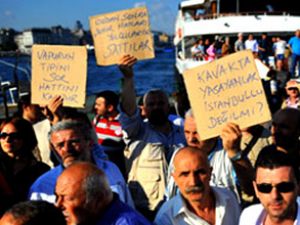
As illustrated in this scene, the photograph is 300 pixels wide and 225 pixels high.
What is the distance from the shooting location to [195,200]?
2.96 m

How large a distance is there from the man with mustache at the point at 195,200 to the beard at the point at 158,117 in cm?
118

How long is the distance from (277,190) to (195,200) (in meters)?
0.56

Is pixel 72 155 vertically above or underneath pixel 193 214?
above

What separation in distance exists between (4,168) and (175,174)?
4.40 ft

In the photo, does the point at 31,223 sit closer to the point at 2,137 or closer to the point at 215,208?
the point at 215,208

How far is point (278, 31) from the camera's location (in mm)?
21172

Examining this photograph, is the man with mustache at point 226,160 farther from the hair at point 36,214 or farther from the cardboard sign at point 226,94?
the hair at point 36,214

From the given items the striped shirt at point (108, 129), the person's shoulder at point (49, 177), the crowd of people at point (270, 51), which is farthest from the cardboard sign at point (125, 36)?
the crowd of people at point (270, 51)

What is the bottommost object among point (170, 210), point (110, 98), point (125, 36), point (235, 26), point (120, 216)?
point (170, 210)

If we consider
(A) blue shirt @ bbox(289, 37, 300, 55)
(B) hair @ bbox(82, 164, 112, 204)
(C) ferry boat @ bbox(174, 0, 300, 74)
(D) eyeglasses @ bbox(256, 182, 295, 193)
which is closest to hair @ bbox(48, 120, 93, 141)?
(B) hair @ bbox(82, 164, 112, 204)

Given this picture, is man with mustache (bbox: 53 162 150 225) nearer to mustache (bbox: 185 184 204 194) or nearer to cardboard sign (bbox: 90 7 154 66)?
mustache (bbox: 185 184 204 194)

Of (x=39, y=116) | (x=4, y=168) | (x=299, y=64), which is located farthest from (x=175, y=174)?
(x=299, y=64)

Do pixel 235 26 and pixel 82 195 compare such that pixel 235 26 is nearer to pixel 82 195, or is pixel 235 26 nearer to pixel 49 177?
pixel 49 177

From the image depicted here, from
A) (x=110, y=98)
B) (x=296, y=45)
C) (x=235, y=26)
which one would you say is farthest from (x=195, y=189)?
(x=235, y=26)
